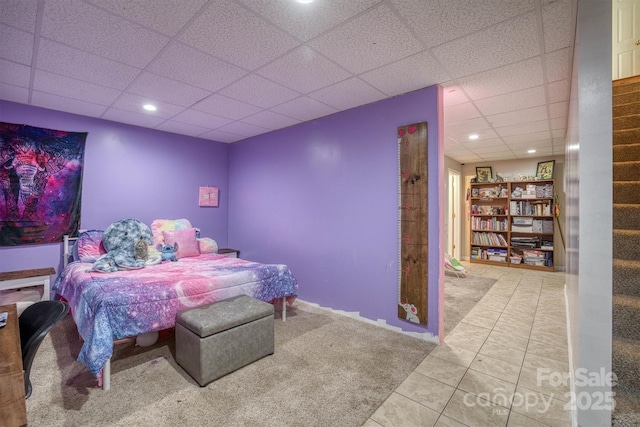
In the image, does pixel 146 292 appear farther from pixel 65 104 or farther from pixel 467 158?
pixel 467 158

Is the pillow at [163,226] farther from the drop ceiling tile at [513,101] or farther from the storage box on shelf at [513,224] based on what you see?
the storage box on shelf at [513,224]

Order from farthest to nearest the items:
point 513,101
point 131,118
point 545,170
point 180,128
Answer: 1. point 545,170
2. point 180,128
3. point 131,118
4. point 513,101

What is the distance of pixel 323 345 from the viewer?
2.59 m

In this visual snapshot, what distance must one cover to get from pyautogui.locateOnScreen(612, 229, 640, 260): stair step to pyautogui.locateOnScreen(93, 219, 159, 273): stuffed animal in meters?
4.25

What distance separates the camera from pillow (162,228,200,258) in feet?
12.1

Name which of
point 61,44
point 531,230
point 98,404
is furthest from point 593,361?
point 531,230

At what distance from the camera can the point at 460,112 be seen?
332cm

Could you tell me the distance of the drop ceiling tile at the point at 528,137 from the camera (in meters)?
4.21

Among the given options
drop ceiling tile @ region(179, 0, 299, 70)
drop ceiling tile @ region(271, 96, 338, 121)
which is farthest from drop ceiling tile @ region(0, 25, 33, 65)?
drop ceiling tile @ region(271, 96, 338, 121)

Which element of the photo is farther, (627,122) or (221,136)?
(221,136)

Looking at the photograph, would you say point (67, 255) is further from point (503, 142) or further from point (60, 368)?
point (503, 142)

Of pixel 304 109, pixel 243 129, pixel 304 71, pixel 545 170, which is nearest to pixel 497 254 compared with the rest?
pixel 545 170

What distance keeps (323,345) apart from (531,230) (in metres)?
5.59

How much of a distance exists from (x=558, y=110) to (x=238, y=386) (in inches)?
168
